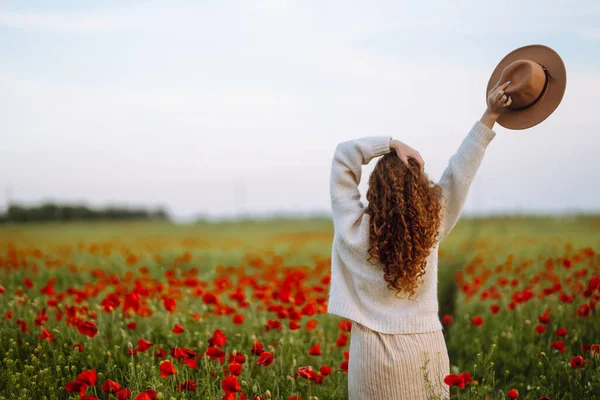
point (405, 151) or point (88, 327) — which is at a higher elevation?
point (405, 151)

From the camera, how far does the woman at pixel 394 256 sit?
9.39 feet

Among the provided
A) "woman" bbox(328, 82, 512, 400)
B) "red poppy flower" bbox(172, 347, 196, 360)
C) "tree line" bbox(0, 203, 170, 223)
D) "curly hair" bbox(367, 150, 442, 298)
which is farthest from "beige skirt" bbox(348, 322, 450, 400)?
"tree line" bbox(0, 203, 170, 223)

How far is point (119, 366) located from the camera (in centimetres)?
386

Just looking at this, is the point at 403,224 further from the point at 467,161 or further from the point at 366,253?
the point at 467,161

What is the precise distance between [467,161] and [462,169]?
52mm

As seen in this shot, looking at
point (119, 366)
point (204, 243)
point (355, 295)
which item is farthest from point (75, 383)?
point (204, 243)

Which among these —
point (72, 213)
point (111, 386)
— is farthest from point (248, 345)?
point (72, 213)

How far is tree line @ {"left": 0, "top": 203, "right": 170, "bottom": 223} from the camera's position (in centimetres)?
2605

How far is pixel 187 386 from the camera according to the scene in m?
3.18

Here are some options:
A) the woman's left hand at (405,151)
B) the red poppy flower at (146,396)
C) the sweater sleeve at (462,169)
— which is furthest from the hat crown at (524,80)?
the red poppy flower at (146,396)

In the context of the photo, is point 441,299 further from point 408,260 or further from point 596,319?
point 408,260

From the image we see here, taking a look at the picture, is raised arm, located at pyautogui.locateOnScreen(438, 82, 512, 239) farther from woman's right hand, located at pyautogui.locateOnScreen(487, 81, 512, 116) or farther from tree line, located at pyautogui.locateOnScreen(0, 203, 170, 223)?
tree line, located at pyautogui.locateOnScreen(0, 203, 170, 223)

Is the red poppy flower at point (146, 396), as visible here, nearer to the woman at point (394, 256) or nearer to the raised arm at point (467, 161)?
the woman at point (394, 256)

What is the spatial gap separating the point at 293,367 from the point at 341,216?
4.84ft
